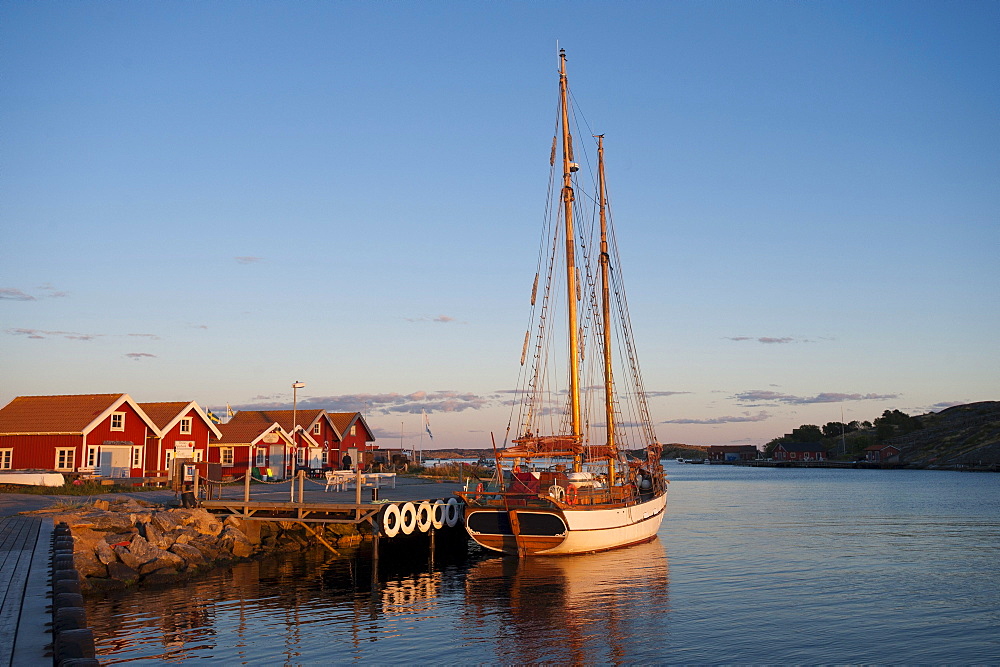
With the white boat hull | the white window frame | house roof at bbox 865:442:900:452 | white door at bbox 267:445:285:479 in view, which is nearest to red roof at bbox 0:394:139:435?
the white window frame

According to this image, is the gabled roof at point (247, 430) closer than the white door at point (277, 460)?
Yes

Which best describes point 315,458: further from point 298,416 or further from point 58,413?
point 58,413

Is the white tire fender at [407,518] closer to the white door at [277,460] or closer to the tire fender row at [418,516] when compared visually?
the tire fender row at [418,516]

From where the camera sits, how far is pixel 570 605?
81.0ft

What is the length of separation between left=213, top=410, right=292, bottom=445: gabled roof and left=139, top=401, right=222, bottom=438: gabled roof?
7.96ft

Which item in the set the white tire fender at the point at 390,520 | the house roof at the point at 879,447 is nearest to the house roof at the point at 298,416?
the white tire fender at the point at 390,520

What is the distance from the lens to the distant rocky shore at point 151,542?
25.4 meters

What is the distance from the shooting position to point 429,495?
42.3m

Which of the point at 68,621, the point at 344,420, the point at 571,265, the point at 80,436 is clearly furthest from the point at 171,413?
the point at 68,621

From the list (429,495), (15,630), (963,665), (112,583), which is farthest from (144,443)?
(963,665)

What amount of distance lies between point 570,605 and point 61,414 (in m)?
38.2

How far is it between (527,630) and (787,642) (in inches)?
267

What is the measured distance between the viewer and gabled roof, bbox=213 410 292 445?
198ft

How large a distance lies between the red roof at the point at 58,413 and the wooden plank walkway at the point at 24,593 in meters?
24.5
